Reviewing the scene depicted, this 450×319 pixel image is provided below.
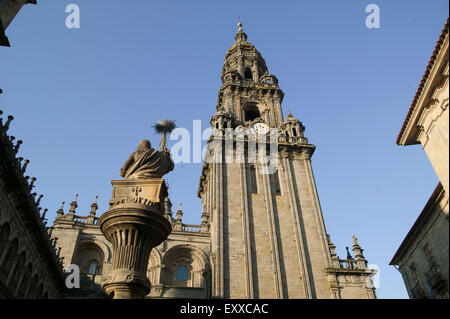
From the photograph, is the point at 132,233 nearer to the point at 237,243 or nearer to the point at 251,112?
the point at 237,243

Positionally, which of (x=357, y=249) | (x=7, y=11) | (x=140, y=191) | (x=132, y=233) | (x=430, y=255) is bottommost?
(x=430, y=255)

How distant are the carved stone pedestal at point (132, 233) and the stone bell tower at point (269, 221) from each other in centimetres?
1507

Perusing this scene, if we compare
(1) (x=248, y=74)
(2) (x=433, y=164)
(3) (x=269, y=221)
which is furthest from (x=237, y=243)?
(1) (x=248, y=74)

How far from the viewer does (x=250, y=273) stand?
→ 26250 millimetres

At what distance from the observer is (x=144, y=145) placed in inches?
533

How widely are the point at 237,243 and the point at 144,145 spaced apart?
16.5m

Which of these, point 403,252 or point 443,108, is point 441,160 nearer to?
→ point 443,108

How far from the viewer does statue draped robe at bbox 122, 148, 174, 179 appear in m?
12.8

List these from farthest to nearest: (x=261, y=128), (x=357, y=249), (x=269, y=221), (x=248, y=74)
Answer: (x=248, y=74) < (x=261, y=128) < (x=269, y=221) < (x=357, y=249)

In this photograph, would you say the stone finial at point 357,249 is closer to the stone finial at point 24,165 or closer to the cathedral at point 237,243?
the cathedral at point 237,243

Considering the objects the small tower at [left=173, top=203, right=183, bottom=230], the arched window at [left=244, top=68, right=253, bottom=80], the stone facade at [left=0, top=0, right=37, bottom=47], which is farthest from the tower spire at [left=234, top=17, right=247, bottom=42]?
the stone facade at [left=0, top=0, right=37, bottom=47]

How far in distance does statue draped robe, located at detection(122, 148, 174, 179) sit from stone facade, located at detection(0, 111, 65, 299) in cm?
550

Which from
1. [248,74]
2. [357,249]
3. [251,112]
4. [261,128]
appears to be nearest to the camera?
[357,249]
